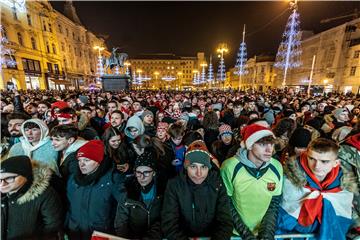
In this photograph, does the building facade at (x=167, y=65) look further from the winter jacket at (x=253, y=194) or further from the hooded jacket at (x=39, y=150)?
the winter jacket at (x=253, y=194)

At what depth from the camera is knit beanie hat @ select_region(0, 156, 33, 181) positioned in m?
2.02

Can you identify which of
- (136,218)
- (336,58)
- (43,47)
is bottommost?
(136,218)

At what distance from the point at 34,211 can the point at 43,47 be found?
48115 mm

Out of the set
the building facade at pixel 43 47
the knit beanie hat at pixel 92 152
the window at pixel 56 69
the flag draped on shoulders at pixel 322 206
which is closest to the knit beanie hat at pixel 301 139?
the flag draped on shoulders at pixel 322 206

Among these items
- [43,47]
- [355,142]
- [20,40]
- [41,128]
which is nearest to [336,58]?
[355,142]

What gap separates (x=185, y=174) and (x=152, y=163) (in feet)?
1.54

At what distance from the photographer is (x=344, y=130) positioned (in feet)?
13.9

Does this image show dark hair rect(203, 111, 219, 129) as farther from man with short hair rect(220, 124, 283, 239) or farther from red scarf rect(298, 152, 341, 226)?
red scarf rect(298, 152, 341, 226)

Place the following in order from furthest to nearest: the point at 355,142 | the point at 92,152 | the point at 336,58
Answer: the point at 336,58 < the point at 355,142 < the point at 92,152

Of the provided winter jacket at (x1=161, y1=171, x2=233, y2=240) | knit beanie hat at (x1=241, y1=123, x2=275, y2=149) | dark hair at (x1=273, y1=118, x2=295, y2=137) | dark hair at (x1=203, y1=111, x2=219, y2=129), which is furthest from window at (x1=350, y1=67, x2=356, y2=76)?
winter jacket at (x1=161, y1=171, x2=233, y2=240)

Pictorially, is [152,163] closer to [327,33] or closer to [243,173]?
[243,173]

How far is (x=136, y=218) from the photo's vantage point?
2.42 m

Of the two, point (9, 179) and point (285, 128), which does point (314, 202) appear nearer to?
point (285, 128)

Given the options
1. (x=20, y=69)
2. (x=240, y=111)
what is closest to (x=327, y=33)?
(x=240, y=111)
